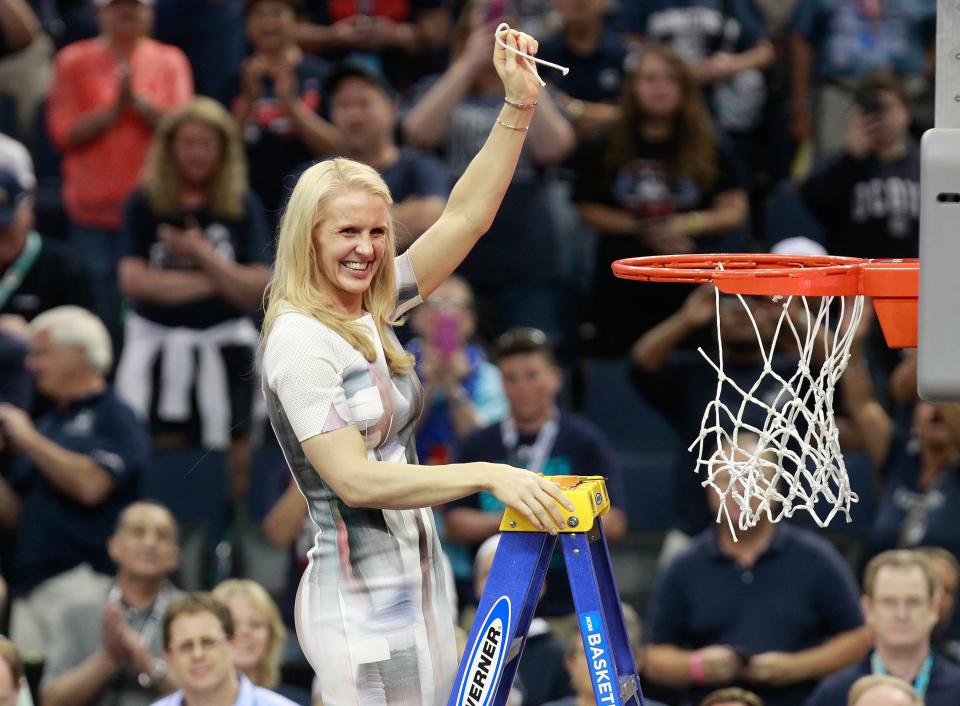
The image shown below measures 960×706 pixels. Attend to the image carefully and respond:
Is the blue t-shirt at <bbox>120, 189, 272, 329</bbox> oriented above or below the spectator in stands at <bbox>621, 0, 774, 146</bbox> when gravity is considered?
below

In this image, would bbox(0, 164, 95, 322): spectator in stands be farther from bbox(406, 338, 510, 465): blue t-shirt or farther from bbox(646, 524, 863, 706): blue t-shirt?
bbox(646, 524, 863, 706): blue t-shirt

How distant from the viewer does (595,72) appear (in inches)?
409

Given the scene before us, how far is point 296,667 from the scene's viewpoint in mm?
7867

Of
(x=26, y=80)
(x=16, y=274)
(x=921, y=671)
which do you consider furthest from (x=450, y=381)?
(x=26, y=80)

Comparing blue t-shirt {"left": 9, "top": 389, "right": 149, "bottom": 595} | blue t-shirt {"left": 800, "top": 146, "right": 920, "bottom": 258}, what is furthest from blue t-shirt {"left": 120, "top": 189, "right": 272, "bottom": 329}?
blue t-shirt {"left": 800, "top": 146, "right": 920, "bottom": 258}

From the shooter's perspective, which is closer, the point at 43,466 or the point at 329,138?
the point at 43,466

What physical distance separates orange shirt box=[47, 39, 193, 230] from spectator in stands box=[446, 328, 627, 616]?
300cm

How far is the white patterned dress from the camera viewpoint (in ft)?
14.4

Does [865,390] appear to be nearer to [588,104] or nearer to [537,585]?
[588,104]

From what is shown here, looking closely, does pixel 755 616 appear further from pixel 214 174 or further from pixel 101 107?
pixel 101 107

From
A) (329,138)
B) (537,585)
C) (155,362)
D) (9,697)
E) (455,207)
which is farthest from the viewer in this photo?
(329,138)

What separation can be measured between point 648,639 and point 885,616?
1119 mm

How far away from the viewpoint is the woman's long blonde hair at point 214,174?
9141 millimetres

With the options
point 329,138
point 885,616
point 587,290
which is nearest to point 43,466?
point 329,138
